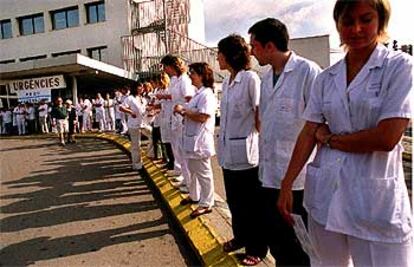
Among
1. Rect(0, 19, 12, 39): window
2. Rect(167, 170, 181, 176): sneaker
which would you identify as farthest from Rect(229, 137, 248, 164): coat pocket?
Rect(0, 19, 12, 39): window

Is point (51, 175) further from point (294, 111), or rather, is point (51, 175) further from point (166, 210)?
point (294, 111)

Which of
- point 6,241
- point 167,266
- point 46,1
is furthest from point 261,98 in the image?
point 46,1

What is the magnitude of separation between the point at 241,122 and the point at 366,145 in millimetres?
1714

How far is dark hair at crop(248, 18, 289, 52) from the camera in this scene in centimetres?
261

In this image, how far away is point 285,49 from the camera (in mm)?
2641

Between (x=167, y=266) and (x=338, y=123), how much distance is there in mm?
2360

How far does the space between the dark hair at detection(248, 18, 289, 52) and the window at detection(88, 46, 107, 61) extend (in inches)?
993

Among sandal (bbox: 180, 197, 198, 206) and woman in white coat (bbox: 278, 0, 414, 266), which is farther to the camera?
sandal (bbox: 180, 197, 198, 206)

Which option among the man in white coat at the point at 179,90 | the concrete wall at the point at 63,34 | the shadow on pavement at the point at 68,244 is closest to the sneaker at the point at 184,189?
the man in white coat at the point at 179,90

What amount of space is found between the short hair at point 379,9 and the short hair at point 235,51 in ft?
5.24

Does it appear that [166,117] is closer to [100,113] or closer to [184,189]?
[184,189]

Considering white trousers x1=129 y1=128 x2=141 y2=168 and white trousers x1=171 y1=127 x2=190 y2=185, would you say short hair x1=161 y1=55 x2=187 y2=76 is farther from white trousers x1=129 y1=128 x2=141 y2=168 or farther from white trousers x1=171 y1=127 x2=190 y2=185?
white trousers x1=129 y1=128 x2=141 y2=168

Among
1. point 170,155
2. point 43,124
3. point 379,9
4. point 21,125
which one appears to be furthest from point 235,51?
point 21,125

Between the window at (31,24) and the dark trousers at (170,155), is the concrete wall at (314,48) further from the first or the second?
the dark trousers at (170,155)
